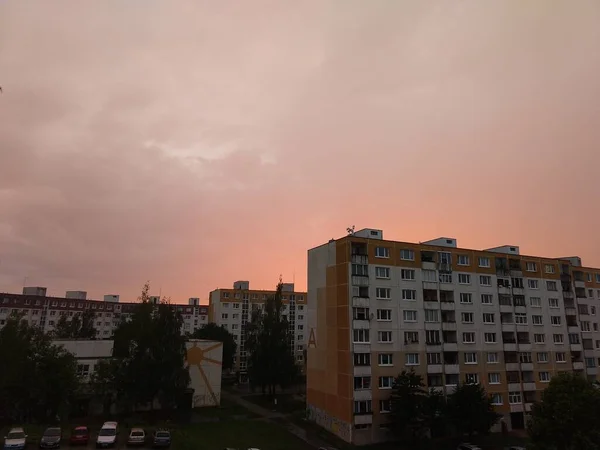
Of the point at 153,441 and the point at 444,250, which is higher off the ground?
the point at 444,250

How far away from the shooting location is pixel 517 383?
2598 inches

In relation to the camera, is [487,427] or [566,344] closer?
[487,427]

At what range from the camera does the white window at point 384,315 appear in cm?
5981

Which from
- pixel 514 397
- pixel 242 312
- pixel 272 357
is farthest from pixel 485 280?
pixel 242 312

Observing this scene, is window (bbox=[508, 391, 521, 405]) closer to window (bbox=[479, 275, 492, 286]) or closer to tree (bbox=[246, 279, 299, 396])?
window (bbox=[479, 275, 492, 286])

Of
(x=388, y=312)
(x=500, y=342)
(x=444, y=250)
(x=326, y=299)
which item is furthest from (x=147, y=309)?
(x=500, y=342)

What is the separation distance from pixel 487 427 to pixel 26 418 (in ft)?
198

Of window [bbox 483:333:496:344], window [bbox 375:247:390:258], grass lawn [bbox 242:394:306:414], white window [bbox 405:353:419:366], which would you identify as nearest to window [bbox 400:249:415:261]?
window [bbox 375:247:390:258]

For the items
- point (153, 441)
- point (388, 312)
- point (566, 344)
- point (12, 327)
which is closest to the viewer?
point (153, 441)

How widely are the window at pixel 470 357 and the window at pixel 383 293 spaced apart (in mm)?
15463

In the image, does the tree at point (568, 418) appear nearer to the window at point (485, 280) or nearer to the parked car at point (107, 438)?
the window at point (485, 280)

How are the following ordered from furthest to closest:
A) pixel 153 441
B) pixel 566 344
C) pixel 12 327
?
1. pixel 566 344
2. pixel 12 327
3. pixel 153 441

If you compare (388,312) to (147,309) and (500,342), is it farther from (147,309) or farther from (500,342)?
(147,309)

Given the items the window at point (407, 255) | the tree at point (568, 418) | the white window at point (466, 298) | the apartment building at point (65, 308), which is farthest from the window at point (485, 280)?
the apartment building at point (65, 308)
